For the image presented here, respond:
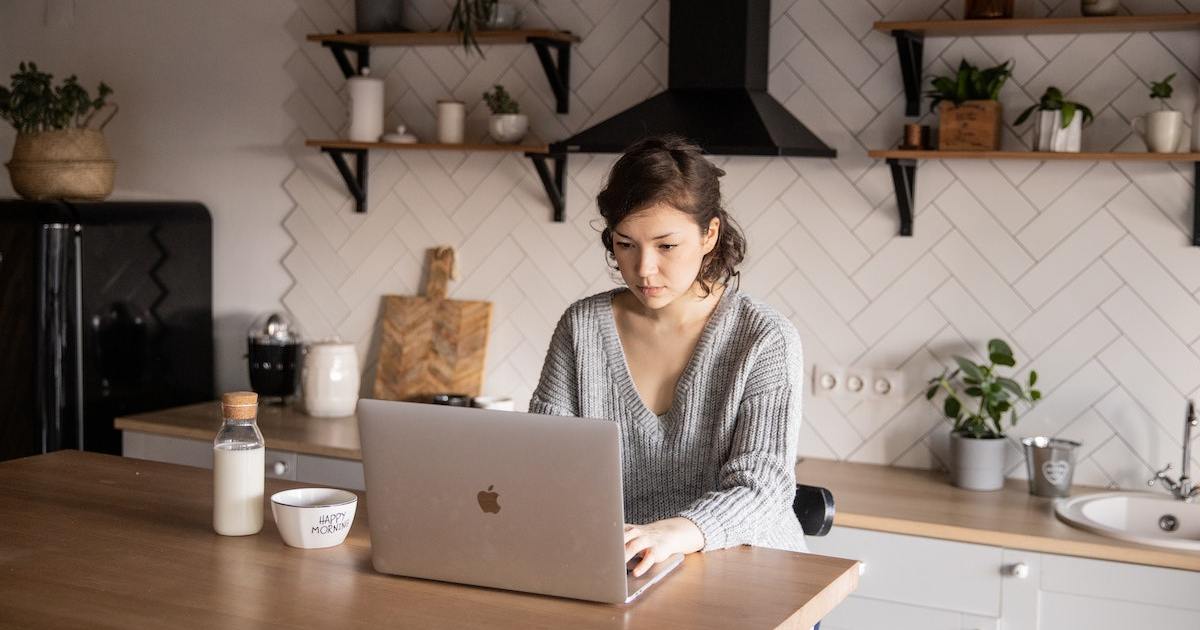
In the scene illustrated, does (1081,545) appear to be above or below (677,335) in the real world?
below

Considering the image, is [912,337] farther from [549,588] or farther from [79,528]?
[79,528]

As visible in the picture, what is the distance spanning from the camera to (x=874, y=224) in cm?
329

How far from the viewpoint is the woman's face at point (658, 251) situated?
2.10 metres

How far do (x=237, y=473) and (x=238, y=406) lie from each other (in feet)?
0.33

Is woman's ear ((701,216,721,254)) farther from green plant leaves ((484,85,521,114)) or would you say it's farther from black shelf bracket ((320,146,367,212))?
black shelf bracket ((320,146,367,212))

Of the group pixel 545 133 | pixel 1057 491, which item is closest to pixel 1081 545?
pixel 1057 491

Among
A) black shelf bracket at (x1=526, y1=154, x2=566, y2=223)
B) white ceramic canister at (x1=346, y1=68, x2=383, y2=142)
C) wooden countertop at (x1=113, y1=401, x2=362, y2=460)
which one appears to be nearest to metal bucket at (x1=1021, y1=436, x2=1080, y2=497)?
black shelf bracket at (x1=526, y1=154, x2=566, y2=223)

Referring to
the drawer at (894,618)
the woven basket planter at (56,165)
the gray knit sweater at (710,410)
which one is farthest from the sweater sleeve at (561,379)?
the woven basket planter at (56,165)

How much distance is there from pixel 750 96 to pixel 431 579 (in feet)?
5.81

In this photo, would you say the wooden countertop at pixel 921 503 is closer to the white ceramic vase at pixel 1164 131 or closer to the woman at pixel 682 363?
the woman at pixel 682 363

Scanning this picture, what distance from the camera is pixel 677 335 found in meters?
2.27

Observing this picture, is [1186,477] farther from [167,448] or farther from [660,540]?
[167,448]

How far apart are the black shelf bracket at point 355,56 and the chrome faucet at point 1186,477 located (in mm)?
2414

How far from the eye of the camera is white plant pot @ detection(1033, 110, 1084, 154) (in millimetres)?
2961
